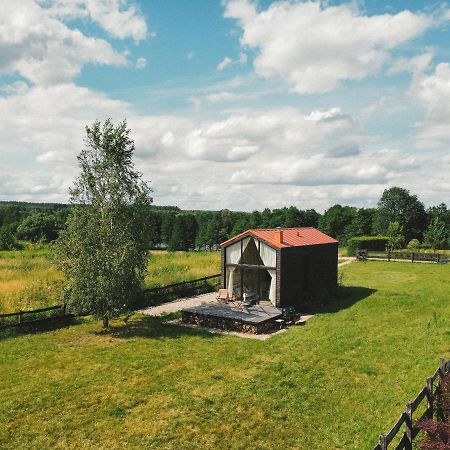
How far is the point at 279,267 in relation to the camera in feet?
74.8

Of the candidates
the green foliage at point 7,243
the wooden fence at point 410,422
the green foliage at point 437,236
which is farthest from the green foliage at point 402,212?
the wooden fence at point 410,422

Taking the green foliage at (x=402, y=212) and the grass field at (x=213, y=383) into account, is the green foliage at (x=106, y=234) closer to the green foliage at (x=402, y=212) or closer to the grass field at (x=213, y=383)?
the grass field at (x=213, y=383)

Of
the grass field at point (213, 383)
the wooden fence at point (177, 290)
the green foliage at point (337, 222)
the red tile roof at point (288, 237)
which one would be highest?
the green foliage at point (337, 222)

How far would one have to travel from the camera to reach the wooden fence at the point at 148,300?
1981 cm

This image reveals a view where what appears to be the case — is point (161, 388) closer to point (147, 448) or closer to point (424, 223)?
point (147, 448)

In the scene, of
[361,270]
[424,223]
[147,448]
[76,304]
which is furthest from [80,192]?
[424,223]

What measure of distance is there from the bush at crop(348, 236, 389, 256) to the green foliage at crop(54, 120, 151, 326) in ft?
123

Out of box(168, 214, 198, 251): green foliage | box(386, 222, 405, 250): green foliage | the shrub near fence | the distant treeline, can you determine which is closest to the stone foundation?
the shrub near fence

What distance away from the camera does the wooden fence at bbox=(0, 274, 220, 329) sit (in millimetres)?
19812

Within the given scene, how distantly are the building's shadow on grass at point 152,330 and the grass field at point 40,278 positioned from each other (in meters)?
3.42

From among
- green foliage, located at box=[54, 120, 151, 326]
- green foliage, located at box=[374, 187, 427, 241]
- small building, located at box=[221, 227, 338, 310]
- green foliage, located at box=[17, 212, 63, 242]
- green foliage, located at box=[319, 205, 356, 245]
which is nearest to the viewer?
green foliage, located at box=[54, 120, 151, 326]

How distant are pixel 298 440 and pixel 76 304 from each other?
1299 centimetres

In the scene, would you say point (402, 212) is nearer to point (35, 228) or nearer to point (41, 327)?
point (41, 327)

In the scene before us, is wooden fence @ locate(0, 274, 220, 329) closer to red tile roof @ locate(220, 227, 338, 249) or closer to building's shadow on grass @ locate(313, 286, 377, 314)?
red tile roof @ locate(220, 227, 338, 249)
